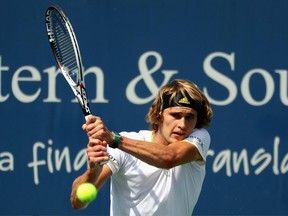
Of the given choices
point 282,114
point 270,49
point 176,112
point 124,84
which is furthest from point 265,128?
point 176,112

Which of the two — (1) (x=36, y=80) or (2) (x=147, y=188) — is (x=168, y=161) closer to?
(2) (x=147, y=188)

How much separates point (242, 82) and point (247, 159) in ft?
2.03

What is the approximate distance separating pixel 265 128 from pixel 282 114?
0.18 metres

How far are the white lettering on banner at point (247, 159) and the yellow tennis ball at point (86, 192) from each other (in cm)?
282

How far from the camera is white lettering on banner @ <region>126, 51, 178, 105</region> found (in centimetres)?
634

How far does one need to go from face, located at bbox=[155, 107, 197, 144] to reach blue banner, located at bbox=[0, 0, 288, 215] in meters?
2.21

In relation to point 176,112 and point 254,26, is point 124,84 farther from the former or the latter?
point 176,112

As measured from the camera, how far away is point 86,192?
3646mm

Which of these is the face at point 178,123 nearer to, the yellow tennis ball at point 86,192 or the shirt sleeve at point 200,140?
the shirt sleeve at point 200,140

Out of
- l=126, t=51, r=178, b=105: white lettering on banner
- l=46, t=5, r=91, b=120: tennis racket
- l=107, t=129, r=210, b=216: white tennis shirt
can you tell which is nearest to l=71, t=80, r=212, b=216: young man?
l=107, t=129, r=210, b=216: white tennis shirt

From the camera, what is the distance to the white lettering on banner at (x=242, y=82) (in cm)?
638

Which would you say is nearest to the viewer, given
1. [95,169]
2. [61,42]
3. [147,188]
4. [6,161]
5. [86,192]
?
→ [86,192]

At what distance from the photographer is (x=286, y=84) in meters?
6.41

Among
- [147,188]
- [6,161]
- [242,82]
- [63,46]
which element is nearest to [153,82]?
[242,82]
